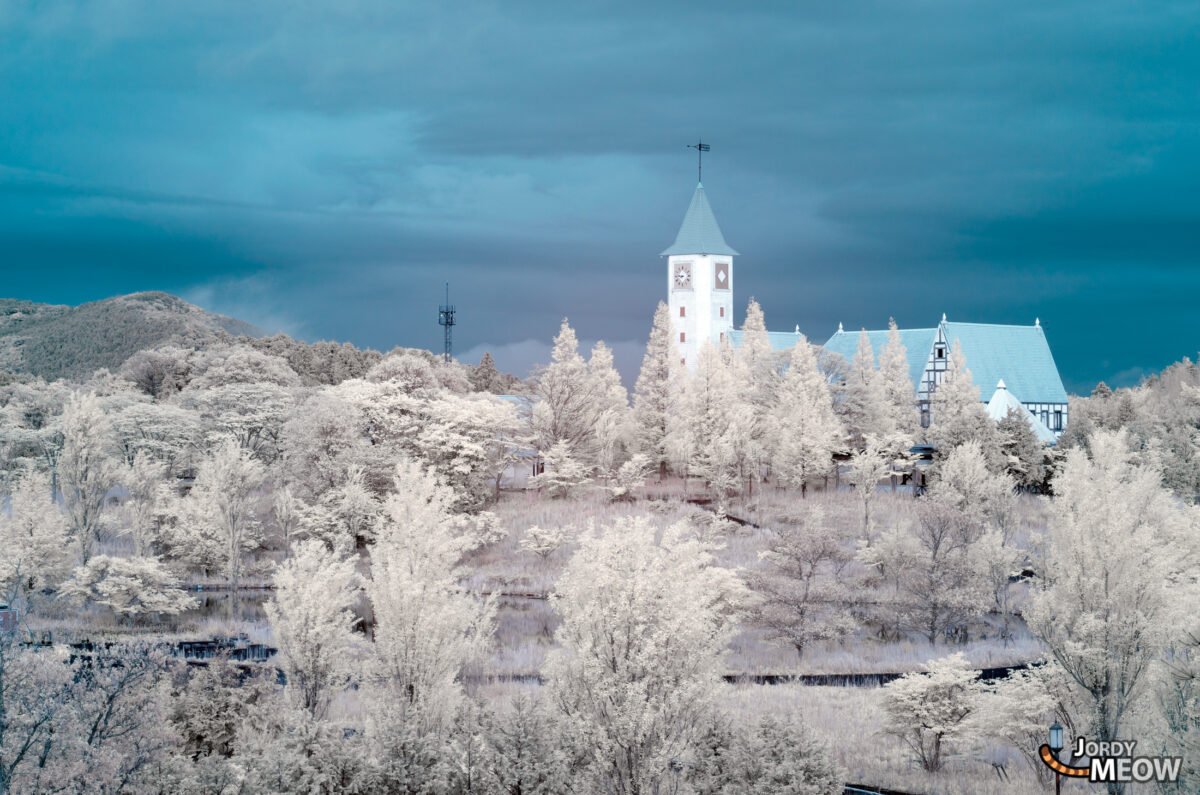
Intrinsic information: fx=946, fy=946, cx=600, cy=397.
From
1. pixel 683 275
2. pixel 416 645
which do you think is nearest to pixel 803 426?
pixel 683 275

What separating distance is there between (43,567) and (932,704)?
99.8 feet

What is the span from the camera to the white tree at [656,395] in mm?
52906

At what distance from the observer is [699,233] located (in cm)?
7631

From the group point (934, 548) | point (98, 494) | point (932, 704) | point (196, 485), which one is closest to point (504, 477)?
point (196, 485)

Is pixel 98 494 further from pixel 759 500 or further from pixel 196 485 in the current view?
pixel 759 500

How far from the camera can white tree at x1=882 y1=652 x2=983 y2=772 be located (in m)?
20.3

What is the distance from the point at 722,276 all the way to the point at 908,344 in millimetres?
15487

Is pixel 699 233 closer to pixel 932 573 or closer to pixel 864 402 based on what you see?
pixel 864 402

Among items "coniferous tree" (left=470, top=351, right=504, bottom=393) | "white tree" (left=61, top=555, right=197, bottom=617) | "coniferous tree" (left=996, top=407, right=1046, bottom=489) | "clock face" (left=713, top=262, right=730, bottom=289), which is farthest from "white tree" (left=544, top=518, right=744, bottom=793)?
"coniferous tree" (left=470, top=351, right=504, bottom=393)

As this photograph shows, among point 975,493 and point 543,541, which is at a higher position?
point 975,493

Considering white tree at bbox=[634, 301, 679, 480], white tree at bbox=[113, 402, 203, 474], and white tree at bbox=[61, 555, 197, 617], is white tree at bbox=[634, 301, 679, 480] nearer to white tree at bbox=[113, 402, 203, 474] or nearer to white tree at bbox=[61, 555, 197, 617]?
white tree at bbox=[113, 402, 203, 474]

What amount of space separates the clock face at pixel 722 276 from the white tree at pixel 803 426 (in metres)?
22.1

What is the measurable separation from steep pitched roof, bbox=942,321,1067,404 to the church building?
2.8 inches

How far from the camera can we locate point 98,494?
37312mm
